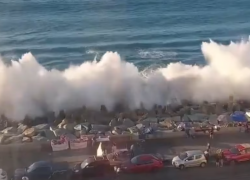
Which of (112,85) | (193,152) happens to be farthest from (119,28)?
(193,152)

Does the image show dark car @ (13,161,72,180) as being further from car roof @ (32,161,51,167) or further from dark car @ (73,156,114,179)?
dark car @ (73,156,114,179)

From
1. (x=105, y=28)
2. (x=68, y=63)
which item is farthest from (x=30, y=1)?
(x=68, y=63)

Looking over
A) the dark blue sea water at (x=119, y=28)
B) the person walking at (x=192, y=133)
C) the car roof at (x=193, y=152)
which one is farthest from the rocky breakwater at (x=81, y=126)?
the dark blue sea water at (x=119, y=28)

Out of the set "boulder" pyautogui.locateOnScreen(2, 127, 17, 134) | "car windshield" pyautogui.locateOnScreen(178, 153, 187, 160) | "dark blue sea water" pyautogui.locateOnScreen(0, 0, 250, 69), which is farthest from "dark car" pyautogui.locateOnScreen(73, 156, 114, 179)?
"dark blue sea water" pyautogui.locateOnScreen(0, 0, 250, 69)

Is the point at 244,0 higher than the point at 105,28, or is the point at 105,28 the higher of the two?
the point at 244,0

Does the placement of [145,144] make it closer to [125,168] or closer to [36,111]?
[125,168]
